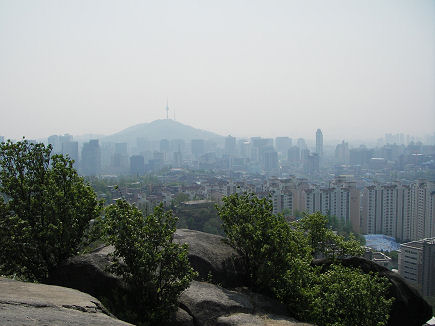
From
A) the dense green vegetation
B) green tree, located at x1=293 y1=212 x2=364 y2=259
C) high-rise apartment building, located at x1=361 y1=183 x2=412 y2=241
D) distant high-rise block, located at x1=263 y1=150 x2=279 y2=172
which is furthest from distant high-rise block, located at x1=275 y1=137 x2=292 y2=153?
the dense green vegetation

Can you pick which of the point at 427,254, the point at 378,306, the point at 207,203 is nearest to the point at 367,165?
the point at 207,203

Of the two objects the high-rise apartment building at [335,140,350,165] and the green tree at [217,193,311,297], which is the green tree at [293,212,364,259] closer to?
the green tree at [217,193,311,297]

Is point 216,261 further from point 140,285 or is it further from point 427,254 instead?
point 427,254

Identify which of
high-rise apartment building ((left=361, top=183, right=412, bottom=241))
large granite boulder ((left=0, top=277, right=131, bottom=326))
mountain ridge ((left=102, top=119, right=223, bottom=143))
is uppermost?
mountain ridge ((left=102, top=119, right=223, bottom=143))

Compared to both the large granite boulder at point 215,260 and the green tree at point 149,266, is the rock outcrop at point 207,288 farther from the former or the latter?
the green tree at point 149,266

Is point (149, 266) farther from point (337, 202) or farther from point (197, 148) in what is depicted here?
point (197, 148)

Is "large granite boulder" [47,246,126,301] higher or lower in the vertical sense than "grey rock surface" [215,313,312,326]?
higher

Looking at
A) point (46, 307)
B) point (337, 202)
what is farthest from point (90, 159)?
point (46, 307)
